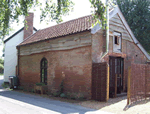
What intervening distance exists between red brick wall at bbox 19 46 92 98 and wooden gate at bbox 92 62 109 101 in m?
0.36

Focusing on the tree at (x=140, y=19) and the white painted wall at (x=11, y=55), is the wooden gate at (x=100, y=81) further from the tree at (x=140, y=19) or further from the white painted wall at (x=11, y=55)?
the tree at (x=140, y=19)

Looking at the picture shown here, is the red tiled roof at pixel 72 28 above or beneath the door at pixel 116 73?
above

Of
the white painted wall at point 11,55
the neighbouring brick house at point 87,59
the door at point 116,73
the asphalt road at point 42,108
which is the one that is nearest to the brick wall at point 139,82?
the neighbouring brick house at point 87,59

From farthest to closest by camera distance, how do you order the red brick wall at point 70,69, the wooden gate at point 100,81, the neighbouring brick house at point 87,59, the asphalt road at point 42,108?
the red brick wall at point 70,69, the neighbouring brick house at point 87,59, the wooden gate at point 100,81, the asphalt road at point 42,108

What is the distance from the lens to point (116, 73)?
12.4 meters

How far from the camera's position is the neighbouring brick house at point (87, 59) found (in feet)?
33.4

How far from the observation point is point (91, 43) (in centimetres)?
1041

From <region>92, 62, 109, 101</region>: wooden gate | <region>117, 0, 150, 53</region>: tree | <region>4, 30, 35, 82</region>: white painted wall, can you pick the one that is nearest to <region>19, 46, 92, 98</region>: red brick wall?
<region>92, 62, 109, 101</region>: wooden gate

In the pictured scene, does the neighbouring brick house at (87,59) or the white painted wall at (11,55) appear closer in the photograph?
the neighbouring brick house at (87,59)

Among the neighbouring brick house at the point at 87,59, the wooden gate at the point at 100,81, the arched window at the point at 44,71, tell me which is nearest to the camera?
the wooden gate at the point at 100,81

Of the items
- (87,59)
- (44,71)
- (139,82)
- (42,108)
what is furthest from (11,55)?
(139,82)

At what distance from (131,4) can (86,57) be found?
659 inches

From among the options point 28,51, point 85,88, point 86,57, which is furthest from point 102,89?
point 28,51

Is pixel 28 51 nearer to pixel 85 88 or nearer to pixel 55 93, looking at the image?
pixel 55 93
